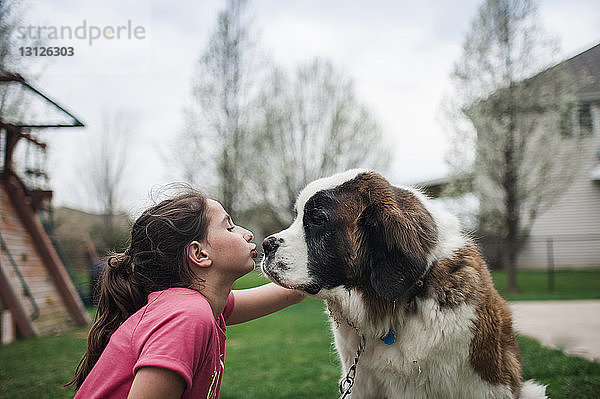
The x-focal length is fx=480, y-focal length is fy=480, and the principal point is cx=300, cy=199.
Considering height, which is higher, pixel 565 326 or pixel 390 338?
pixel 390 338

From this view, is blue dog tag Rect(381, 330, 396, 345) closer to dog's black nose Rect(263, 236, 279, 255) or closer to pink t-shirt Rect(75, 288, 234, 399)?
dog's black nose Rect(263, 236, 279, 255)

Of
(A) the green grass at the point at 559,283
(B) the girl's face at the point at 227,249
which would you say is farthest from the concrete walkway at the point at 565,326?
(A) the green grass at the point at 559,283

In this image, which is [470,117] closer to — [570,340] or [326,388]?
[570,340]

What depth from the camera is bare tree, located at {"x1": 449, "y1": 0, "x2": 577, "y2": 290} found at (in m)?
14.2

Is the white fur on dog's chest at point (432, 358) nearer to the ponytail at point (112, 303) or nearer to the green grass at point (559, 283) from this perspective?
the ponytail at point (112, 303)

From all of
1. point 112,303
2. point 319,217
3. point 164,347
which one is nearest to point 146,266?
point 112,303

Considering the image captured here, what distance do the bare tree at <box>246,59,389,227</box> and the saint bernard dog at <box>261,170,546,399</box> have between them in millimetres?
Result: 16777

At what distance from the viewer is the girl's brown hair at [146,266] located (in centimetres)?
203

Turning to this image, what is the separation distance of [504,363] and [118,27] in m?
4.24

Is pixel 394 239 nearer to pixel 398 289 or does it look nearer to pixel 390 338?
pixel 398 289

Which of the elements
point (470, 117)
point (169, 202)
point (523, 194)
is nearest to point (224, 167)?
point (470, 117)

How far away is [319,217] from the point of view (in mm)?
2299

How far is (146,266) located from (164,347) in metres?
0.54

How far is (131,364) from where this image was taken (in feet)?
5.60
